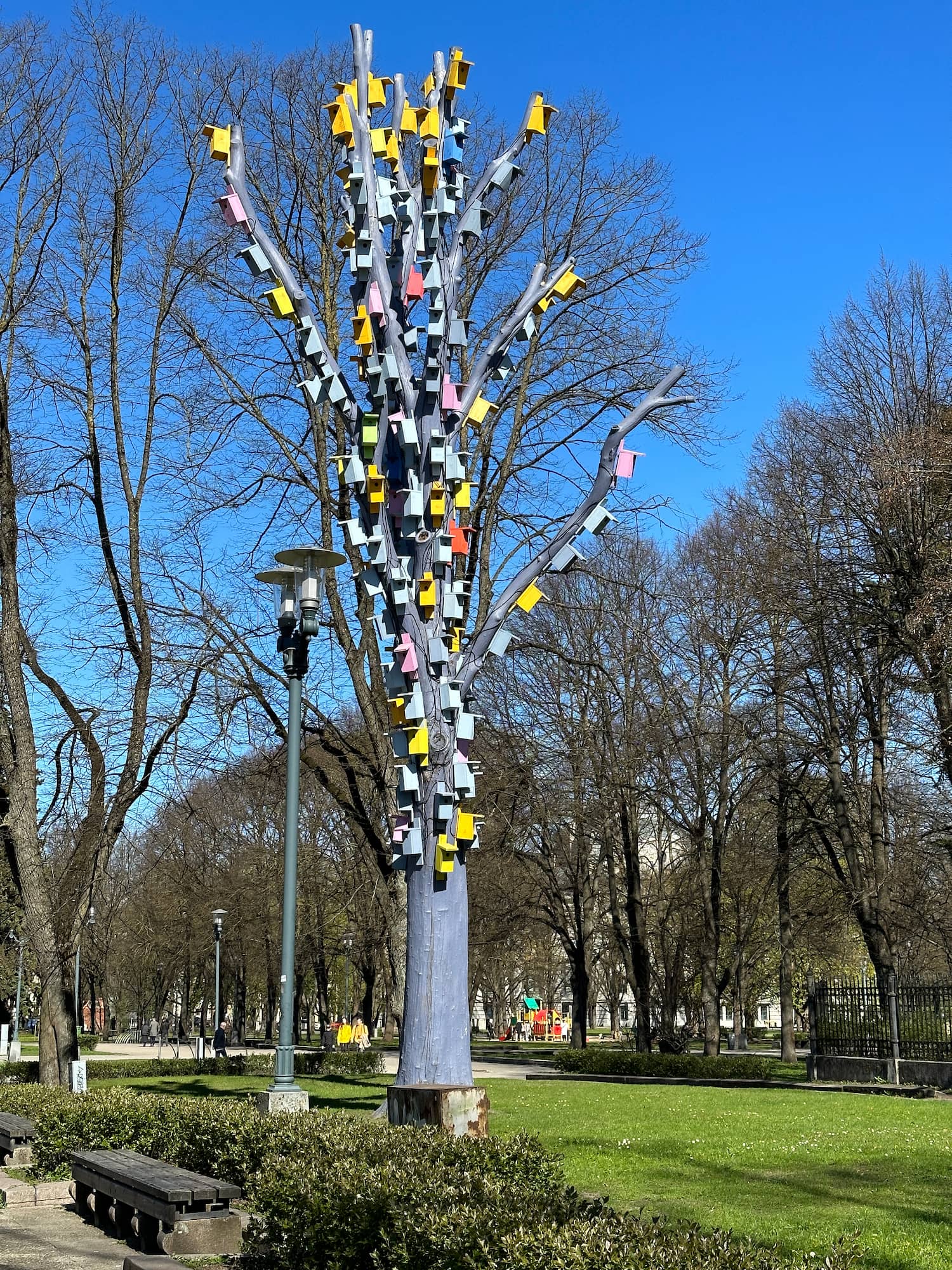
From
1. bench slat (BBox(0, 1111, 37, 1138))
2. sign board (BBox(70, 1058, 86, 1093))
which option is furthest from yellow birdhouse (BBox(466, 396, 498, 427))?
sign board (BBox(70, 1058, 86, 1093))

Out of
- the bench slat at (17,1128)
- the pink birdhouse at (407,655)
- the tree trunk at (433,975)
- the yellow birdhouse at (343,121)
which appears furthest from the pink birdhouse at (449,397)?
the bench slat at (17,1128)

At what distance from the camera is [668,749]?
31.1 meters

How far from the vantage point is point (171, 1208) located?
852 cm

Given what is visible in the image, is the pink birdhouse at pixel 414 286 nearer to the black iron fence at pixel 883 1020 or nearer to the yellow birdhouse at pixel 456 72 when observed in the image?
the yellow birdhouse at pixel 456 72

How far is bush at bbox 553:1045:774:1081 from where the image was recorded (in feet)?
84.9

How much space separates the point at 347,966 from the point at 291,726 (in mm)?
47904

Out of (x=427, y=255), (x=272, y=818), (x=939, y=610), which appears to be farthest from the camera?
(x=272, y=818)

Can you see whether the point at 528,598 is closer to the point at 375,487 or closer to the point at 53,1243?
the point at 375,487

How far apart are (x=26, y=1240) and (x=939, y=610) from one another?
574 inches

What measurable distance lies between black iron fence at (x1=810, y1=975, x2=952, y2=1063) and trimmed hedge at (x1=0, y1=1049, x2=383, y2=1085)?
9576 millimetres

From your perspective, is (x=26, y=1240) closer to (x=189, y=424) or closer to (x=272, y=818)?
(x=189, y=424)

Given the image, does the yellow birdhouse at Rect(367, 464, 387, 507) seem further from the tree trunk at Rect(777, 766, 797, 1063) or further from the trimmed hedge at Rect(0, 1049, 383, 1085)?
the tree trunk at Rect(777, 766, 797, 1063)

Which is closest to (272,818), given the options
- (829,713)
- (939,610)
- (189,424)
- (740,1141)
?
(829,713)

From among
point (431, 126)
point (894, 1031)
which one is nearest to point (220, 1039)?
point (894, 1031)
